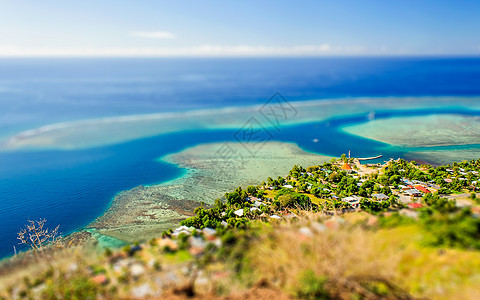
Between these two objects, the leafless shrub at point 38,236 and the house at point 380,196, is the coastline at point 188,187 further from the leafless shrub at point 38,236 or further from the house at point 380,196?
the house at point 380,196

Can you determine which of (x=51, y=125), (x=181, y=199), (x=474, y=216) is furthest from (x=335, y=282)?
(x=51, y=125)

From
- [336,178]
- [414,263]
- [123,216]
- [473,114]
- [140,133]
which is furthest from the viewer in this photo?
[473,114]

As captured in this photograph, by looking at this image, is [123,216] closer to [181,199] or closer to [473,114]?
[181,199]

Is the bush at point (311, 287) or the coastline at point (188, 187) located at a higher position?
the bush at point (311, 287)

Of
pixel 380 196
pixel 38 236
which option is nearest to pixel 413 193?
pixel 380 196

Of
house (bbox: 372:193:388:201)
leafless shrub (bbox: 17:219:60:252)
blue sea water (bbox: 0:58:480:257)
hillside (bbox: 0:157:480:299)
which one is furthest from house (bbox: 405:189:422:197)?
leafless shrub (bbox: 17:219:60:252)

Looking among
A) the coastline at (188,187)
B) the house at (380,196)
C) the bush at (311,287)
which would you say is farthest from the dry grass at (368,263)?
the house at (380,196)

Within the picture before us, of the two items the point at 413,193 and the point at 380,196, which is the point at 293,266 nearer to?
the point at 380,196

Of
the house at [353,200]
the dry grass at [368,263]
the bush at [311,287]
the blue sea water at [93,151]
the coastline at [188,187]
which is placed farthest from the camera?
the blue sea water at [93,151]
